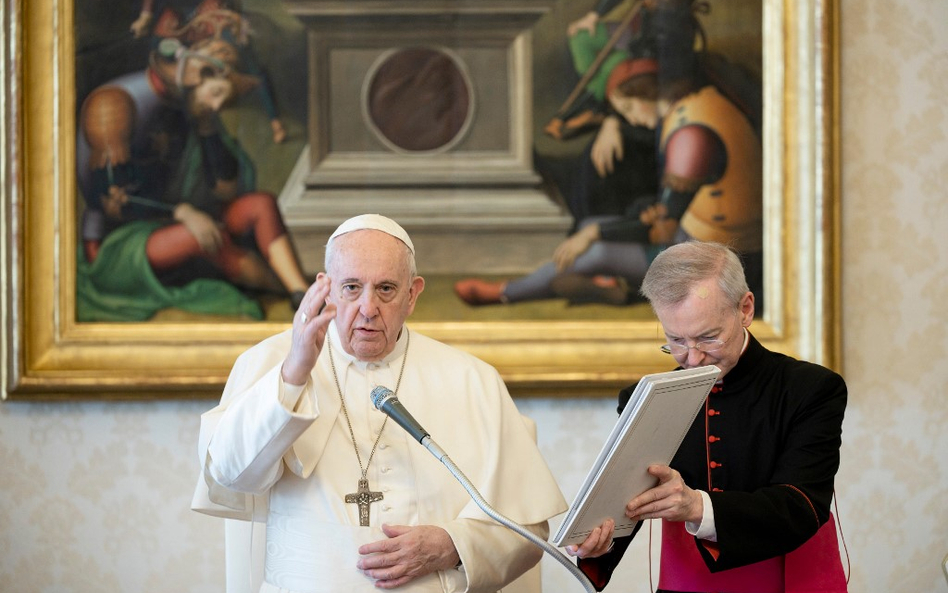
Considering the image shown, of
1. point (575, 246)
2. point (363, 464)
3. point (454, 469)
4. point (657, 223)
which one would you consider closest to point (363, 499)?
point (363, 464)

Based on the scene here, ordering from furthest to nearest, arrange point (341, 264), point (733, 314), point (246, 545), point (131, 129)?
1. point (131, 129)
2. point (246, 545)
3. point (341, 264)
4. point (733, 314)

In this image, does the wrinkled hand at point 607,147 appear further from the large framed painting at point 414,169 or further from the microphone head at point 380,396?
the microphone head at point 380,396

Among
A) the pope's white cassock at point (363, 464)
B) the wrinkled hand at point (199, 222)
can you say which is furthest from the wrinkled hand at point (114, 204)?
the pope's white cassock at point (363, 464)

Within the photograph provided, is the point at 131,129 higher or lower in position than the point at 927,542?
higher

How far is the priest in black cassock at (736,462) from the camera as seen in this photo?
245 cm

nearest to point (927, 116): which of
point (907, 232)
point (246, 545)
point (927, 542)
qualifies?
point (907, 232)

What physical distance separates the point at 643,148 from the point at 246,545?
89.9 inches

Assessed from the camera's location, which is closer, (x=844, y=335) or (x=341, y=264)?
(x=341, y=264)

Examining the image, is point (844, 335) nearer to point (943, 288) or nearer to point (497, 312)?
point (943, 288)

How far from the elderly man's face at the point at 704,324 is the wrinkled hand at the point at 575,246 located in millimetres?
1833

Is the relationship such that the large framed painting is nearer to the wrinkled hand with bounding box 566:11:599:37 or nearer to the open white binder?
the wrinkled hand with bounding box 566:11:599:37

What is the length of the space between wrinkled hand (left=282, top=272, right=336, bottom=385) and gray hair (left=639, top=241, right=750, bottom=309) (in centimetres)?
76

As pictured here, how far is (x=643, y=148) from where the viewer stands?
175 inches

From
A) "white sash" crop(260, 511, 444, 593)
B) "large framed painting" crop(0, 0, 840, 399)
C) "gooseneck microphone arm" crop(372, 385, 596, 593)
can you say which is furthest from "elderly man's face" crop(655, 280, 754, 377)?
"large framed painting" crop(0, 0, 840, 399)
